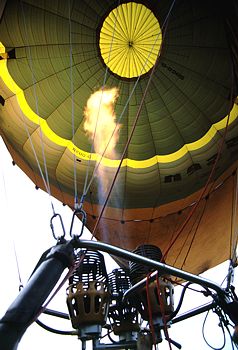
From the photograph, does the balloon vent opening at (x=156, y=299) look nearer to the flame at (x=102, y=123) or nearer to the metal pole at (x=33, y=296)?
the metal pole at (x=33, y=296)

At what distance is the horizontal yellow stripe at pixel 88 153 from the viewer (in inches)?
Result: 185

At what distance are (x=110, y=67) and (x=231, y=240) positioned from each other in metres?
2.78

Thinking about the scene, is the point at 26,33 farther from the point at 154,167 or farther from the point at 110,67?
the point at 154,167

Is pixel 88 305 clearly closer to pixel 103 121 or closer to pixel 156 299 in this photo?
pixel 156 299

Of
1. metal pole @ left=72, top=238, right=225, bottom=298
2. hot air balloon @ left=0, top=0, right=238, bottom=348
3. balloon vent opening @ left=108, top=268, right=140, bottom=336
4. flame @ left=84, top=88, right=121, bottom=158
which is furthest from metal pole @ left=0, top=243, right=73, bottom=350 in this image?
flame @ left=84, top=88, right=121, bottom=158

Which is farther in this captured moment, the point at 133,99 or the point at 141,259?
the point at 133,99

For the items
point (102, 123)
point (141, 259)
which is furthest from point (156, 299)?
point (102, 123)

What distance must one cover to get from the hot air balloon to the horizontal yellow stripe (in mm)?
12

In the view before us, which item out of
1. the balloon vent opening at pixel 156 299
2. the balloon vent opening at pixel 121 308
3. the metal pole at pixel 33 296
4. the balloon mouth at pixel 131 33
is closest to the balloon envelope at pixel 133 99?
the balloon mouth at pixel 131 33

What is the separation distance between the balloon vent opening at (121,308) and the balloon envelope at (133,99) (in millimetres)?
1015

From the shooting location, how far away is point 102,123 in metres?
5.21

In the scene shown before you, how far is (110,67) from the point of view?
4.96 meters

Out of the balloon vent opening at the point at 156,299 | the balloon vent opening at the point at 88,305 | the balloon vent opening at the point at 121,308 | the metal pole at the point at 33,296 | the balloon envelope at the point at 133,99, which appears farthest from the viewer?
the balloon envelope at the point at 133,99

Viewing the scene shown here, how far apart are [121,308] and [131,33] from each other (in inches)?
114
